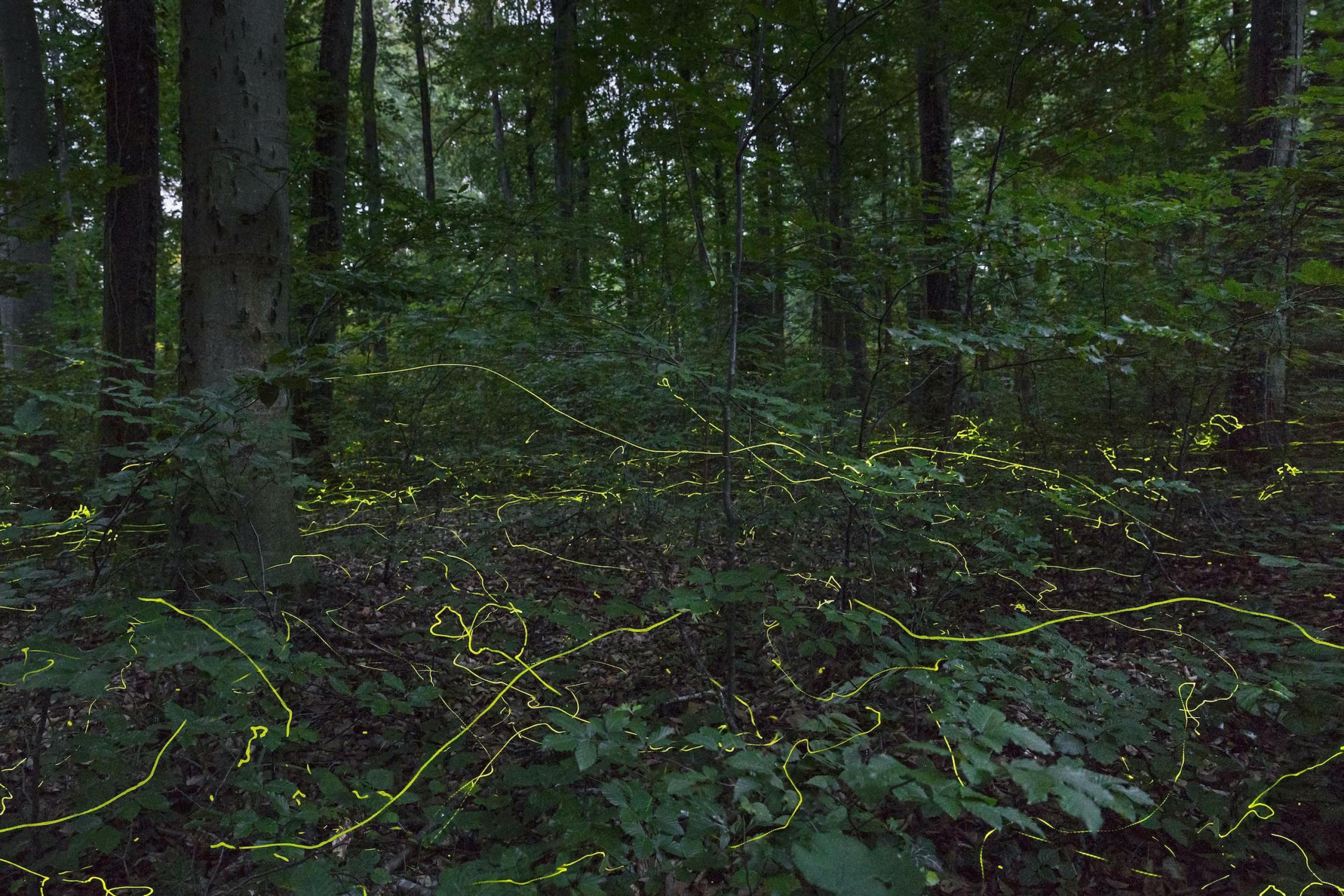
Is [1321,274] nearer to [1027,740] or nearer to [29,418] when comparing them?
[1027,740]

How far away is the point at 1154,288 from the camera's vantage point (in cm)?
439

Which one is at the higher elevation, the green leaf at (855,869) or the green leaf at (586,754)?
the green leaf at (586,754)

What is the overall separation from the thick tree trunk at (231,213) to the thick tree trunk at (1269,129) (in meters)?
6.00

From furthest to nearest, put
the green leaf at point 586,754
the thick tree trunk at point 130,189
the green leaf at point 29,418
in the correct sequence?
the thick tree trunk at point 130,189 → the green leaf at point 29,418 → the green leaf at point 586,754

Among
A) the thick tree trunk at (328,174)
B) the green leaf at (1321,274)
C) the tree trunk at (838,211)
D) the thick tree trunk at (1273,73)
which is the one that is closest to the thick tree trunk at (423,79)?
the thick tree trunk at (328,174)

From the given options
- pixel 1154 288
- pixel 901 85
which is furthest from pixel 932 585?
pixel 901 85

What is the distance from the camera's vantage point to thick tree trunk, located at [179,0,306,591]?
3154mm

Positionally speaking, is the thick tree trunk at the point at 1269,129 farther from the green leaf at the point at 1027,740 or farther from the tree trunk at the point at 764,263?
the green leaf at the point at 1027,740

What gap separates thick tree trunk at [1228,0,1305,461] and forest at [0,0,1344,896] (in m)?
0.03

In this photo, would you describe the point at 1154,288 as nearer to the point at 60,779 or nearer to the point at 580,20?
the point at 60,779

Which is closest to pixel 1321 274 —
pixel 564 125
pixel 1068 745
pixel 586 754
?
pixel 1068 745

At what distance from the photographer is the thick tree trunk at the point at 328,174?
5754mm

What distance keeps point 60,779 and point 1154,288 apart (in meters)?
6.20

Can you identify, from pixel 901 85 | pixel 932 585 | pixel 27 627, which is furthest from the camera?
pixel 901 85
